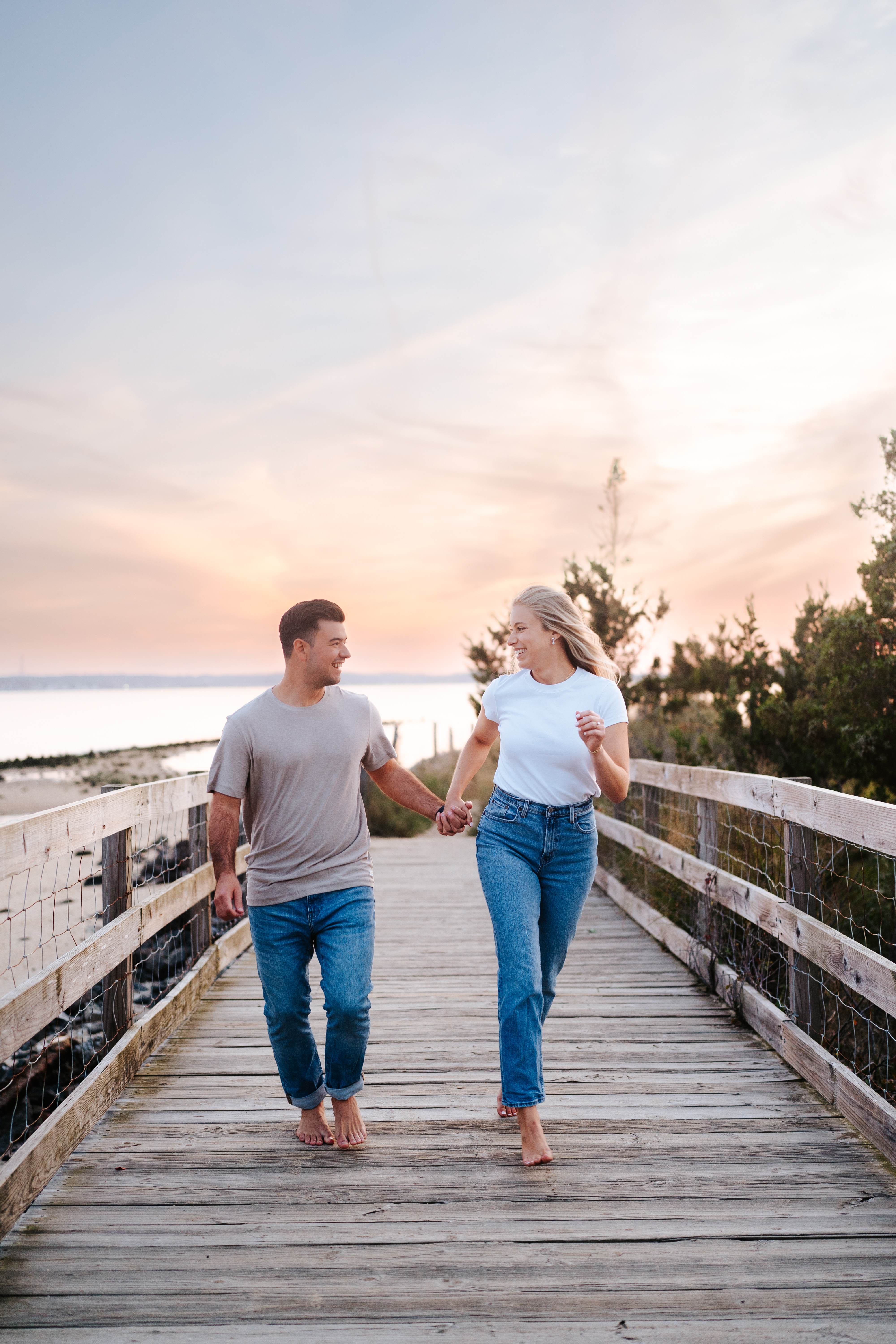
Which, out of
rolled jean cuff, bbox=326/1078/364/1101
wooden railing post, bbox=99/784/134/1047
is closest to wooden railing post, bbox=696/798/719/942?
rolled jean cuff, bbox=326/1078/364/1101

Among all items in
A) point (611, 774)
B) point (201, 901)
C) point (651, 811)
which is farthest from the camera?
point (651, 811)

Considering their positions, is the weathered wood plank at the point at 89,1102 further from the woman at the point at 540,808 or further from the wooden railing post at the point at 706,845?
the wooden railing post at the point at 706,845

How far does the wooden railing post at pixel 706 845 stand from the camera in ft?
16.7

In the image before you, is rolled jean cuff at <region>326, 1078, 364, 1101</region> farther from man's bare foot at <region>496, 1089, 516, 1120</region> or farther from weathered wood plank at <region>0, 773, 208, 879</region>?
weathered wood plank at <region>0, 773, 208, 879</region>

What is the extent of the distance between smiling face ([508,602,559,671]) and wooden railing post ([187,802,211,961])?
2.48 m

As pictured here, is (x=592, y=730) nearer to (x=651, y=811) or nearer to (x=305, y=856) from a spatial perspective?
(x=305, y=856)

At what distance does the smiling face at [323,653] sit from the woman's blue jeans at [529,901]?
2.37ft

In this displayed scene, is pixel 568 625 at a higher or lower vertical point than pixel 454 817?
higher

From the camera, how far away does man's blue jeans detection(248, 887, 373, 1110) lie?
9.95ft

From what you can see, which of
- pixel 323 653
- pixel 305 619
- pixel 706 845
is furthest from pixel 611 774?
Result: pixel 706 845

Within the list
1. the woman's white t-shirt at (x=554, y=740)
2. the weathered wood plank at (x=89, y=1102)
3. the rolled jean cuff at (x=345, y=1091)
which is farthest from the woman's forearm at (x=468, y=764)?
the weathered wood plank at (x=89, y=1102)

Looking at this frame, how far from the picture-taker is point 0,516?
1535 inches

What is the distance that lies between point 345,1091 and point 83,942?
3.51 ft

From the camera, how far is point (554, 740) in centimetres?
316
